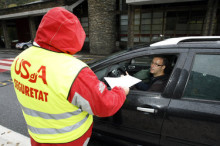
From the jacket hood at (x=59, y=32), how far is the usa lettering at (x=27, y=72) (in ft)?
0.56

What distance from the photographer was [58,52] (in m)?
0.99

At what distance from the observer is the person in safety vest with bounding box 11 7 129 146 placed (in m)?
0.90

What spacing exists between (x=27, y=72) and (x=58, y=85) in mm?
286

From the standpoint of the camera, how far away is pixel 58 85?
89 centimetres

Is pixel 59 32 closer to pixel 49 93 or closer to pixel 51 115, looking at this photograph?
pixel 49 93

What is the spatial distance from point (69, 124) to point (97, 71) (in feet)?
2.97

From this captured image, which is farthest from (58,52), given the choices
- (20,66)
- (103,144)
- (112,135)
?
(103,144)

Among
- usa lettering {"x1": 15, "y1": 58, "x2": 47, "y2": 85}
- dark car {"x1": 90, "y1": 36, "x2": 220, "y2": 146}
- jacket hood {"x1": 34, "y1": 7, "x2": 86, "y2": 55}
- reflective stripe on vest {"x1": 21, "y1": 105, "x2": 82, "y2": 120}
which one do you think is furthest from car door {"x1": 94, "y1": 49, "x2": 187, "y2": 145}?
usa lettering {"x1": 15, "y1": 58, "x2": 47, "y2": 85}

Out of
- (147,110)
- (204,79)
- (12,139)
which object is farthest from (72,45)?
(12,139)

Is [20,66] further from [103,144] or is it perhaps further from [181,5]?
[181,5]

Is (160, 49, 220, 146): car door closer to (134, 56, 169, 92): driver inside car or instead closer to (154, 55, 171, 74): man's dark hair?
(134, 56, 169, 92): driver inside car

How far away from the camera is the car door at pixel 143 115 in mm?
1456

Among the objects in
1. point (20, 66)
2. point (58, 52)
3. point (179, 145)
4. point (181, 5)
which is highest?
point (181, 5)

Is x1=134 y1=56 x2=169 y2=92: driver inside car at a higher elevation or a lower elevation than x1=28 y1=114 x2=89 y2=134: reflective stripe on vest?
higher
